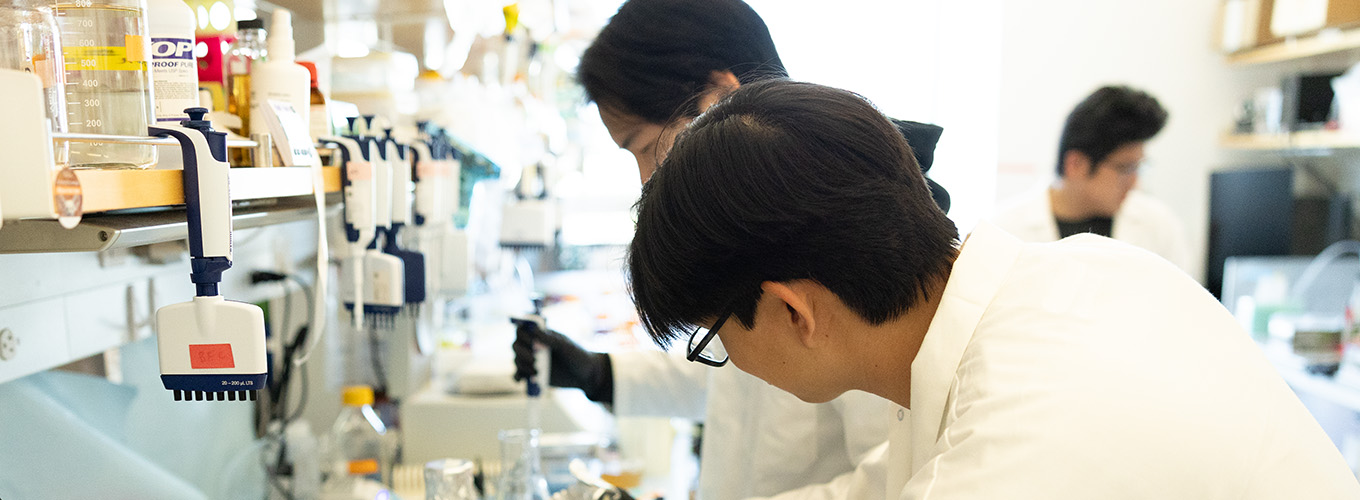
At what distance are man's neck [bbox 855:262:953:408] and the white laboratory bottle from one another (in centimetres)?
112

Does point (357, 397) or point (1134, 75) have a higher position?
point (1134, 75)

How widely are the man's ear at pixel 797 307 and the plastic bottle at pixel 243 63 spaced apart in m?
0.69

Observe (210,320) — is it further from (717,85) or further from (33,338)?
(717,85)

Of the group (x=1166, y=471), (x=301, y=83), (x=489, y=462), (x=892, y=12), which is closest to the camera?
(x=1166, y=471)

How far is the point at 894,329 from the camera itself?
0.86 meters

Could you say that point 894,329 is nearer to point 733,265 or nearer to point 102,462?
point 733,265

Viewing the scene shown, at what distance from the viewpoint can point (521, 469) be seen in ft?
5.65

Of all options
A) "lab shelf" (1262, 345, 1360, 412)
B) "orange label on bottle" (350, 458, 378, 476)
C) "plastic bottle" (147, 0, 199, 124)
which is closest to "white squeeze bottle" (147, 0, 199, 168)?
"plastic bottle" (147, 0, 199, 124)

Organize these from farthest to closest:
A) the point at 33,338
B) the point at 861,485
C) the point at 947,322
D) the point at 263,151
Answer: the point at 861,485
the point at 33,338
the point at 263,151
the point at 947,322

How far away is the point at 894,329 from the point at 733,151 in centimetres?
25

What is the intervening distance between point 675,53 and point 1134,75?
3357 millimetres

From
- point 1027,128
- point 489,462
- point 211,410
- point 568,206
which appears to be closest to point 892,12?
point 1027,128

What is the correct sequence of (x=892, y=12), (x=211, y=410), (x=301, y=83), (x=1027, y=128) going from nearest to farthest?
(x=301, y=83)
(x=211, y=410)
(x=1027, y=128)
(x=892, y=12)

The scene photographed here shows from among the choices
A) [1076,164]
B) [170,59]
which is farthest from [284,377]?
[1076,164]
